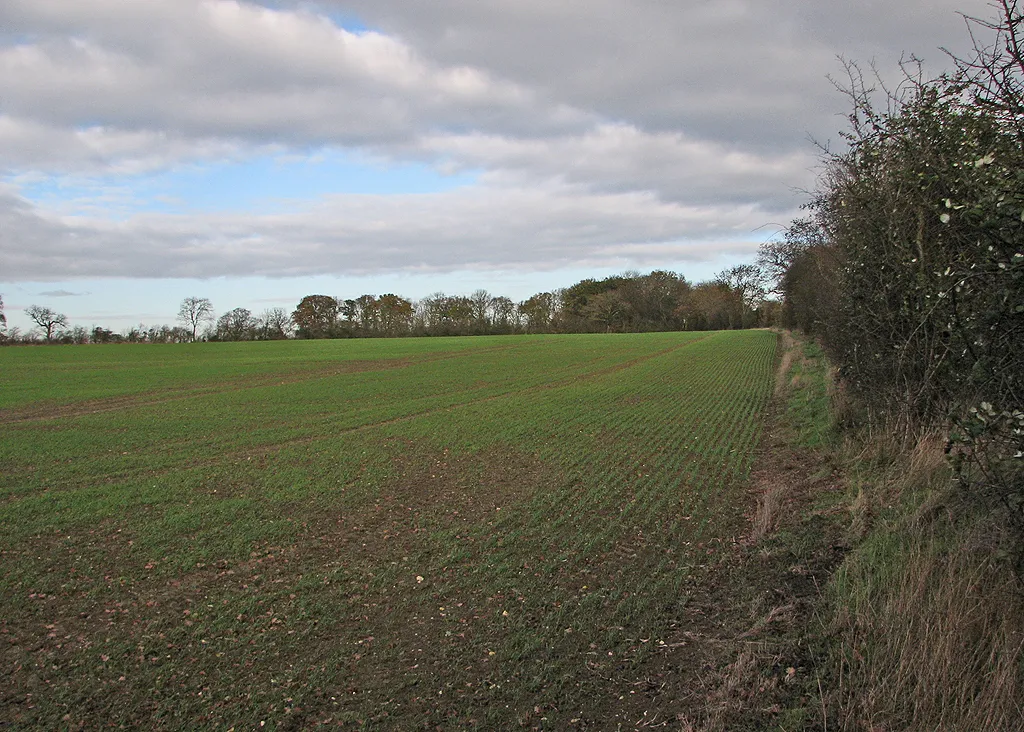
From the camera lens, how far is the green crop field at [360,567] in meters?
5.10

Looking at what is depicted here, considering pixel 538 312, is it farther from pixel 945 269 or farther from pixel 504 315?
pixel 945 269

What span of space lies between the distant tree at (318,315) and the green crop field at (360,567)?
9294 centimetres

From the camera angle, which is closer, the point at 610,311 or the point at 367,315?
the point at 367,315

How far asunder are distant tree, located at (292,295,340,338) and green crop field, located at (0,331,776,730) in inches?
3659

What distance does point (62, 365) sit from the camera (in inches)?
1807

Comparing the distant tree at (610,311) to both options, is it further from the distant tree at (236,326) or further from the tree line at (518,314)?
the distant tree at (236,326)

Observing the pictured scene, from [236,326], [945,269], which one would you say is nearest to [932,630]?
[945,269]

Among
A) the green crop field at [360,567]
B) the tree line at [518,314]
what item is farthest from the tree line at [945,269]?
the tree line at [518,314]

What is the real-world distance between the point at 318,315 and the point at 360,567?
11743 centimetres

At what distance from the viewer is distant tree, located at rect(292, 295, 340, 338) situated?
109m

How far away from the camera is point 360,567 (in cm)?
782

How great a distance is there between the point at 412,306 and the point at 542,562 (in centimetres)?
12539

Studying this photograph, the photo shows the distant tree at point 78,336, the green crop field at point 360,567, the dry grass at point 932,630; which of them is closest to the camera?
the dry grass at point 932,630

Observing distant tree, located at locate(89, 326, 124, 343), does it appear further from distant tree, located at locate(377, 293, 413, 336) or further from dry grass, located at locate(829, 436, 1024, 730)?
dry grass, located at locate(829, 436, 1024, 730)
